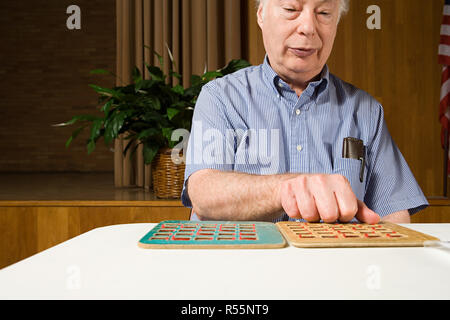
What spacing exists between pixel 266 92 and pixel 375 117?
330mm

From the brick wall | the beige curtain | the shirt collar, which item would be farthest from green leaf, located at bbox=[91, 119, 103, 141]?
the brick wall

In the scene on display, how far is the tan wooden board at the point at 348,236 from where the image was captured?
480 millimetres

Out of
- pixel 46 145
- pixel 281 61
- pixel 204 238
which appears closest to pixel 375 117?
pixel 281 61

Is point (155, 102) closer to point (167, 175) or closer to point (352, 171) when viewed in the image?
point (167, 175)

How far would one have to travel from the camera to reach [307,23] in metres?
1.01

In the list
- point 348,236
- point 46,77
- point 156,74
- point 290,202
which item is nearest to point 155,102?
point 156,74

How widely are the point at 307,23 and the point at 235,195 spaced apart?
20.4 inches

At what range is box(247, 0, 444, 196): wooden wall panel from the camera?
2305mm

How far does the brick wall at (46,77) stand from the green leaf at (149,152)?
4505 mm

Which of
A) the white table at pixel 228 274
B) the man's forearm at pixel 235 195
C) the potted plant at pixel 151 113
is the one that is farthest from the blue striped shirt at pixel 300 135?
the potted plant at pixel 151 113

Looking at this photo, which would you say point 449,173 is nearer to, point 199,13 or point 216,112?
point 216,112

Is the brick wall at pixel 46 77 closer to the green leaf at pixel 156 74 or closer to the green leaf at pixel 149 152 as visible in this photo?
the green leaf at pixel 156 74

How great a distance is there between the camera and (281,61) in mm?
1075

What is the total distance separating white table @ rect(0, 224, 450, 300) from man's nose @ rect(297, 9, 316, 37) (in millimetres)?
698
